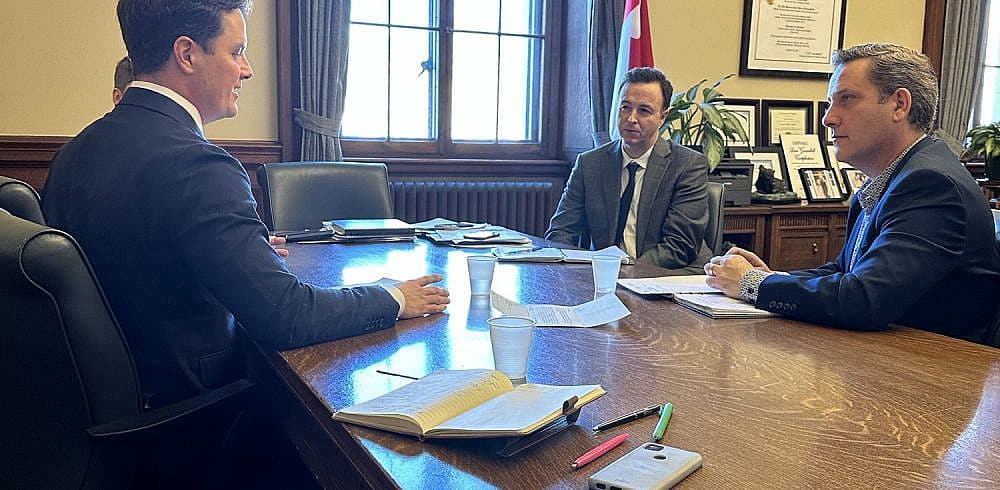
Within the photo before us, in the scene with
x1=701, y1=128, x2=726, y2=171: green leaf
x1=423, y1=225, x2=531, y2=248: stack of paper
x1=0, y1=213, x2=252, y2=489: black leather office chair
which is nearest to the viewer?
x1=0, y1=213, x2=252, y2=489: black leather office chair

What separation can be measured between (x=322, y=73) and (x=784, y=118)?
2716 millimetres

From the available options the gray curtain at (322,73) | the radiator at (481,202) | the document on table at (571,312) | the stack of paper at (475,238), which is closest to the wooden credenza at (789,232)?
the radiator at (481,202)

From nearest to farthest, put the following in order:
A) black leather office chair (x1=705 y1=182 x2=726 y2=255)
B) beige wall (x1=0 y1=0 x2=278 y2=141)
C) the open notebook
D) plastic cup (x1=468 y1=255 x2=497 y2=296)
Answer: the open notebook, plastic cup (x1=468 y1=255 x2=497 y2=296), black leather office chair (x1=705 y1=182 x2=726 y2=255), beige wall (x1=0 y1=0 x2=278 y2=141)

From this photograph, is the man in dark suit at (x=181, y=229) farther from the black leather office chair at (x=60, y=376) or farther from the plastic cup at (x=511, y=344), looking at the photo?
the plastic cup at (x=511, y=344)

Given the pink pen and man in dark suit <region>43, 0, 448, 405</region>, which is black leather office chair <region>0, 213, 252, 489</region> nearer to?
man in dark suit <region>43, 0, 448, 405</region>

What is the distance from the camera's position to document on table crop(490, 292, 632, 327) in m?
1.57

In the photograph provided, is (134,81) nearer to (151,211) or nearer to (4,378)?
(151,211)

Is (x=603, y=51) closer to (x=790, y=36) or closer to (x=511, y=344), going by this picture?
(x=790, y=36)

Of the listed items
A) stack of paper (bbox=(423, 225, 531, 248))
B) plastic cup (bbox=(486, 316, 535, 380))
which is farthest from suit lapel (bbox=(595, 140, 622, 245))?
plastic cup (bbox=(486, 316, 535, 380))

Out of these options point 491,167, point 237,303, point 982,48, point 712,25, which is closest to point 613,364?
point 237,303

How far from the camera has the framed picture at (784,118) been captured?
4.91 m

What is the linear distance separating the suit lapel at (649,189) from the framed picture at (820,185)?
198cm

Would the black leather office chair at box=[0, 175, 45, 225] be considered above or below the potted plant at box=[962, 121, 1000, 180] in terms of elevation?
below

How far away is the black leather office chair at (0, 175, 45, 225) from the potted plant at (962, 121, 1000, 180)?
4.72 meters
